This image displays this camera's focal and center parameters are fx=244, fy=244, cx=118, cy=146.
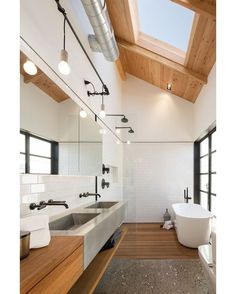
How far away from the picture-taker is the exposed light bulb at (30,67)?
1.63 m

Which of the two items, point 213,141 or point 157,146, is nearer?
point 213,141

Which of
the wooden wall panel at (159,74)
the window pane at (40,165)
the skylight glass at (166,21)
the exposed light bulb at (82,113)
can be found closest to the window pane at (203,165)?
the wooden wall panel at (159,74)

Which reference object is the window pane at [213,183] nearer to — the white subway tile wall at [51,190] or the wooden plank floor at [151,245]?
the wooden plank floor at [151,245]

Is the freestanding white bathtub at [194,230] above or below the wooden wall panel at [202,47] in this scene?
below

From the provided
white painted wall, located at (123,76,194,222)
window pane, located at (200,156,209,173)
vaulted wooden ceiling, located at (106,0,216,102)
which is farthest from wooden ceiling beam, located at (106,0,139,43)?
window pane, located at (200,156,209,173)

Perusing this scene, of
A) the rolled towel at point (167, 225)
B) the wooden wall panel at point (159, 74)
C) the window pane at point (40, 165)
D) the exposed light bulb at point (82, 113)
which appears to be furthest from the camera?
the rolled towel at point (167, 225)

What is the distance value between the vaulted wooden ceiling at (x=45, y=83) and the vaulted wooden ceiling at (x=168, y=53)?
193cm

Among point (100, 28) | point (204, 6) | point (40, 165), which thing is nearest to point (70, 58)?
point (100, 28)

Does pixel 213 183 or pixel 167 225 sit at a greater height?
pixel 213 183

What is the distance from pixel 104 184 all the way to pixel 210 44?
278cm

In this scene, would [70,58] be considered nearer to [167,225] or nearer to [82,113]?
[82,113]

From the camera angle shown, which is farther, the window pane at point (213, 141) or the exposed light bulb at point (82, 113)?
the window pane at point (213, 141)

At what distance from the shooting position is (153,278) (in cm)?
312

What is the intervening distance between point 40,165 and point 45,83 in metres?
0.67
